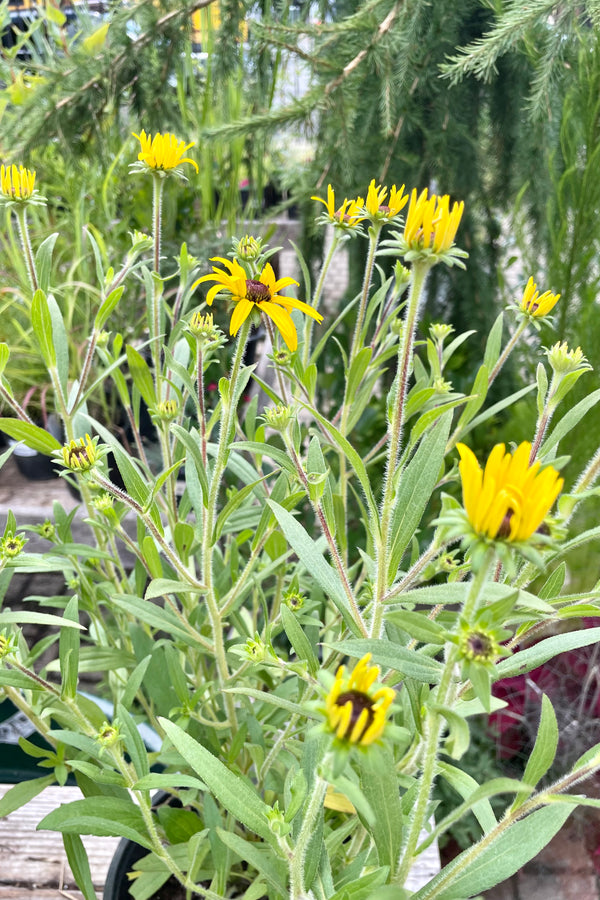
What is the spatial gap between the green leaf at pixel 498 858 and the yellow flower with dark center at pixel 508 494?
219 millimetres

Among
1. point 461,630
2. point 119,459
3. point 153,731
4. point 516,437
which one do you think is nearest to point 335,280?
point 516,437

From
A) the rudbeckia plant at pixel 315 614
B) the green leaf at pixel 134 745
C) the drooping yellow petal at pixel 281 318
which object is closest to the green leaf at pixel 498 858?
the rudbeckia plant at pixel 315 614

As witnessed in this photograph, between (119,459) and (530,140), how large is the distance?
2.76 ft

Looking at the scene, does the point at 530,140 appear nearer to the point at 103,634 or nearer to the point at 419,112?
the point at 419,112

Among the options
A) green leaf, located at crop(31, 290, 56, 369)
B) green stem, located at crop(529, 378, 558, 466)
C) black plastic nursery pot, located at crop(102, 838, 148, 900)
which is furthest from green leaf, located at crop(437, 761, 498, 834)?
green leaf, located at crop(31, 290, 56, 369)

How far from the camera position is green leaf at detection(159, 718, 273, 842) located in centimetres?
39

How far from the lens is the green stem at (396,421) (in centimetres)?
36

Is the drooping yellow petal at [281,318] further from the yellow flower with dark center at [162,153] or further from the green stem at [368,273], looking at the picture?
the yellow flower with dark center at [162,153]

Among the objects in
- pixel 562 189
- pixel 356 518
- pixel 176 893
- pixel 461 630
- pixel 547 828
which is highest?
pixel 562 189

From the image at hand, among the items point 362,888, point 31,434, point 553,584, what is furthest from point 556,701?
point 31,434

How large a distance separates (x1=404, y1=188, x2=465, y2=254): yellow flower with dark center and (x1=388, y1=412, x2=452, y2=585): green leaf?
0.37 ft

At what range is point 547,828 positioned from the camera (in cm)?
38

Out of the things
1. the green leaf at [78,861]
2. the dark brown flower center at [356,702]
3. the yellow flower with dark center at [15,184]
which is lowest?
the green leaf at [78,861]

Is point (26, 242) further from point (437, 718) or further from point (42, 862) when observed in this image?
point (42, 862)
